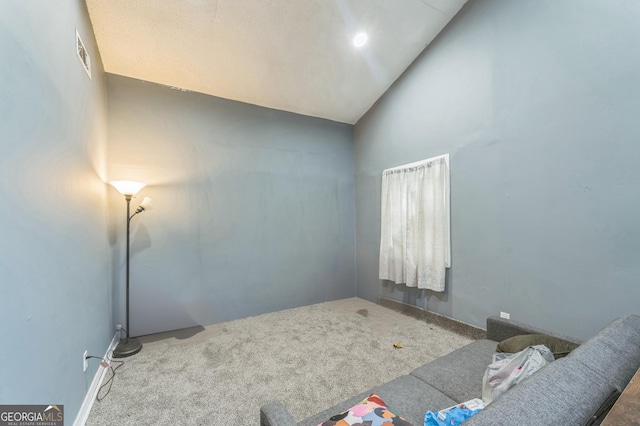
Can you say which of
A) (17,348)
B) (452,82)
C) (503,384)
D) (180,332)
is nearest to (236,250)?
(180,332)

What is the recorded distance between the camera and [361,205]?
4141 millimetres

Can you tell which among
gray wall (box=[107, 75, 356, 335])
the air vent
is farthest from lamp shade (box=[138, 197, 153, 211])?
the air vent

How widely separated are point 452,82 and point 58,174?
3.41 metres

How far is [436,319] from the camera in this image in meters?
2.95

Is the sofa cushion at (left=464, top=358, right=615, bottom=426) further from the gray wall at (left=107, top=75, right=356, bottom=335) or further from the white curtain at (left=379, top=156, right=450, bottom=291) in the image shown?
the gray wall at (left=107, top=75, right=356, bottom=335)

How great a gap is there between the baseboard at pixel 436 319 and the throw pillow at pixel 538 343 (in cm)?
99

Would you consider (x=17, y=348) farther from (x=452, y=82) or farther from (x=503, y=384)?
(x=452, y=82)

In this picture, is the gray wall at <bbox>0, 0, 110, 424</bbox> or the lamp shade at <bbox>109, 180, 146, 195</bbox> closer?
the gray wall at <bbox>0, 0, 110, 424</bbox>

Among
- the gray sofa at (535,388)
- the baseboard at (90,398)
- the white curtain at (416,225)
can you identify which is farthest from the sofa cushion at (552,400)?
the baseboard at (90,398)

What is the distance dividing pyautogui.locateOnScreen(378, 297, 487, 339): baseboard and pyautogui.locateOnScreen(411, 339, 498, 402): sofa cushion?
0.79 metres

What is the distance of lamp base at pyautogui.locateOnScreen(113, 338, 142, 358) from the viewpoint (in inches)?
92.4

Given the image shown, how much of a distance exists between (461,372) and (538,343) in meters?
0.50

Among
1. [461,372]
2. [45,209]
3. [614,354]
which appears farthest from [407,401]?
[45,209]

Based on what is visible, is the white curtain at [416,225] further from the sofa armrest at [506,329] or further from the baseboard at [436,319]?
the sofa armrest at [506,329]
